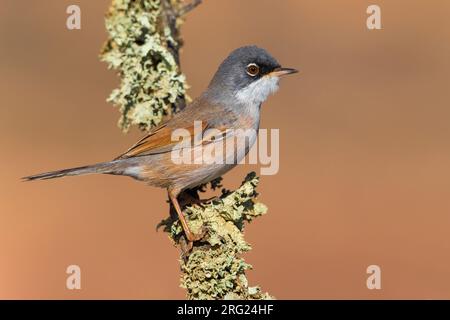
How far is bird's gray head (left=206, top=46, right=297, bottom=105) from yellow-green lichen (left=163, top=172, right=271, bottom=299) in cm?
91

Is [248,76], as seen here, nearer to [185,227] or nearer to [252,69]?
[252,69]

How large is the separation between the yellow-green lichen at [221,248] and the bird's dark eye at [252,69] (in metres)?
0.98

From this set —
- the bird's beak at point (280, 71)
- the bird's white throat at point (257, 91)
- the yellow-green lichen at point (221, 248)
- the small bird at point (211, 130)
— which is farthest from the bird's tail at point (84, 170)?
the bird's beak at point (280, 71)

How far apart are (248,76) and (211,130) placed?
1.66ft

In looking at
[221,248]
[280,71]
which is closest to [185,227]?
[221,248]

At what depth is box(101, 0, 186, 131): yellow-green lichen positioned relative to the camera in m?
4.77

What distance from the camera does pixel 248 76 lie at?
499 cm

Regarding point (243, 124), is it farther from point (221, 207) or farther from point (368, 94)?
point (368, 94)

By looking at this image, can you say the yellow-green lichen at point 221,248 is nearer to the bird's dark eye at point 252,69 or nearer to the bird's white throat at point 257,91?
the bird's white throat at point 257,91

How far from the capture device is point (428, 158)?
8406mm

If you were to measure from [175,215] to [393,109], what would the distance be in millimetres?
5206

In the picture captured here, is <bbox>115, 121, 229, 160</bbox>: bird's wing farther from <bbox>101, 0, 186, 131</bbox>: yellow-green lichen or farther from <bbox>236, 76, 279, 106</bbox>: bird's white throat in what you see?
<bbox>236, 76, 279, 106</bbox>: bird's white throat

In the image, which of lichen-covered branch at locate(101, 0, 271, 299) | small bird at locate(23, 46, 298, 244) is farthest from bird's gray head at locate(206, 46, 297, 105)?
lichen-covered branch at locate(101, 0, 271, 299)

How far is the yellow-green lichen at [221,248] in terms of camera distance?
12.6ft
